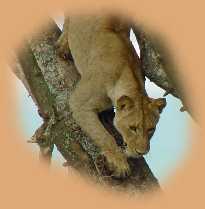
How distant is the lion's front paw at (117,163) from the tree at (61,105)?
0.06 meters

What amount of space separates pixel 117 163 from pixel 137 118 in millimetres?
861

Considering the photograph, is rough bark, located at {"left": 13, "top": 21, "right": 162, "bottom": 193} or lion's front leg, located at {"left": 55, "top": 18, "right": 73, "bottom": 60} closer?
rough bark, located at {"left": 13, "top": 21, "right": 162, "bottom": 193}

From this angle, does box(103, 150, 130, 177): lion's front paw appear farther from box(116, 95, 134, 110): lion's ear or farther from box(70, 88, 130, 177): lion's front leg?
box(116, 95, 134, 110): lion's ear

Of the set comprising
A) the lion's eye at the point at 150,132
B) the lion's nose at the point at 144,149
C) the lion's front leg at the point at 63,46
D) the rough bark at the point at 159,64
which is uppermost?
the lion's front leg at the point at 63,46

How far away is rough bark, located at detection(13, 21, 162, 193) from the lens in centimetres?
407

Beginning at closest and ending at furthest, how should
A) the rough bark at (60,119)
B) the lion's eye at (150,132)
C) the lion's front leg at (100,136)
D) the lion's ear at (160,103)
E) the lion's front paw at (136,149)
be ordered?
the rough bark at (60,119) → the lion's front leg at (100,136) → the lion's front paw at (136,149) → the lion's eye at (150,132) → the lion's ear at (160,103)

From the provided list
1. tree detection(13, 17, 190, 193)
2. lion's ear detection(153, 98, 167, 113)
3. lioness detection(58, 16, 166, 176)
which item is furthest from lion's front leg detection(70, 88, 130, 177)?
lion's ear detection(153, 98, 167, 113)

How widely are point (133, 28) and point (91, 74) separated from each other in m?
0.63

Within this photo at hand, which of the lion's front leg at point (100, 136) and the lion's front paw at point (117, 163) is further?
the lion's front leg at point (100, 136)

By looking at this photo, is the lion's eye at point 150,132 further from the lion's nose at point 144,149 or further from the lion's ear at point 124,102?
the lion's ear at point 124,102

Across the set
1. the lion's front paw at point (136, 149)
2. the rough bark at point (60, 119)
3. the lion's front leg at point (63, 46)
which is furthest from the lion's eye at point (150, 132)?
the lion's front leg at point (63, 46)

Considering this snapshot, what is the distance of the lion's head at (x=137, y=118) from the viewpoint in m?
5.09

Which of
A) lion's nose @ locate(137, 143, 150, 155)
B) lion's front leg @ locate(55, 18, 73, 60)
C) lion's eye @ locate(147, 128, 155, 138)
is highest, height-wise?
lion's front leg @ locate(55, 18, 73, 60)

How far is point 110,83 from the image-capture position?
557 cm
